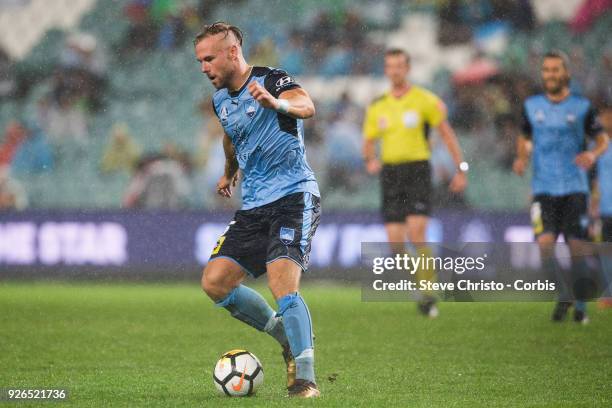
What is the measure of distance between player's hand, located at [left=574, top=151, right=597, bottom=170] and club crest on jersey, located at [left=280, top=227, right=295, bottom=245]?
182 inches

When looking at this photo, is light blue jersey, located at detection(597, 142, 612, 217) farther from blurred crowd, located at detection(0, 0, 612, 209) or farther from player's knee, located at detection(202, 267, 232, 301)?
player's knee, located at detection(202, 267, 232, 301)

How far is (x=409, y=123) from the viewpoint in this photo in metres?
10.8

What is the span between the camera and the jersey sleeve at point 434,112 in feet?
35.3

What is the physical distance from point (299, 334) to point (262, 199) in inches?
30.5

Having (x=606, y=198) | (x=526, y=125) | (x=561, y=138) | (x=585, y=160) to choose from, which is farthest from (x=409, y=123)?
(x=606, y=198)

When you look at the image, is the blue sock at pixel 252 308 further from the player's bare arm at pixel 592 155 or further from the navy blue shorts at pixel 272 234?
the player's bare arm at pixel 592 155

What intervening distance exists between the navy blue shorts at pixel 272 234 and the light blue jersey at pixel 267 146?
0.06m

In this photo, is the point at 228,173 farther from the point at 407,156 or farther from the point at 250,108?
the point at 407,156

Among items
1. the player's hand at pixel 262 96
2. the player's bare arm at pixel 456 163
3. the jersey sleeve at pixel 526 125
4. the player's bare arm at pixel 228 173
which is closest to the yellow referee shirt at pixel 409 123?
the player's bare arm at pixel 456 163

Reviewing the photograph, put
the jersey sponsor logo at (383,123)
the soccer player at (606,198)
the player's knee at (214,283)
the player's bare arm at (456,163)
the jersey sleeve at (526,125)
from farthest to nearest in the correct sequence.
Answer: the soccer player at (606,198) < the jersey sponsor logo at (383,123) < the player's bare arm at (456,163) < the jersey sleeve at (526,125) < the player's knee at (214,283)

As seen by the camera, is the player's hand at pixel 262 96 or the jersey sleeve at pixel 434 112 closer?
the player's hand at pixel 262 96

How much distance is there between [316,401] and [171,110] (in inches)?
479

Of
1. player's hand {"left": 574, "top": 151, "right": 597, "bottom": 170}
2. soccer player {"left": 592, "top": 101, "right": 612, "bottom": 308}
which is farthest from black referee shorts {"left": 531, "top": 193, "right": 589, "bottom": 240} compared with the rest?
soccer player {"left": 592, "top": 101, "right": 612, "bottom": 308}

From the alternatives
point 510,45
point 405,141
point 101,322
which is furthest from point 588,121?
point 510,45
